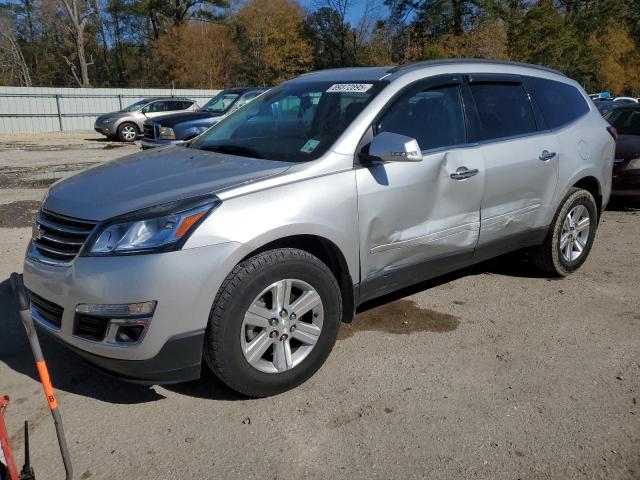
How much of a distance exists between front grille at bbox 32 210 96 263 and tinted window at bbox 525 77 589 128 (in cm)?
359

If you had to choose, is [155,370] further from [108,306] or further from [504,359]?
[504,359]

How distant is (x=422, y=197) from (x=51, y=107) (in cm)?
2729

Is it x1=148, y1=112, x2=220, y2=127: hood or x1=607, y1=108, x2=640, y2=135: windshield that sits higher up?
x1=148, y1=112, x2=220, y2=127: hood

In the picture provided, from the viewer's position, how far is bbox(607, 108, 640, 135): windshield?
8341 mm

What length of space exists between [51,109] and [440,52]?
21.6m

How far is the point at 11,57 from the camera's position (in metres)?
49.7

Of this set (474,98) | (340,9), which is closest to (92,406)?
(474,98)

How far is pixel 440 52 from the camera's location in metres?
33.5

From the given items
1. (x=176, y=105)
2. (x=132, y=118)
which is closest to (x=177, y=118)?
(x=132, y=118)

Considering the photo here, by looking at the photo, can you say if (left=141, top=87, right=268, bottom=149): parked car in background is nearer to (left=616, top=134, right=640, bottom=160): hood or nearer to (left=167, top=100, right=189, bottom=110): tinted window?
(left=616, top=134, right=640, bottom=160): hood

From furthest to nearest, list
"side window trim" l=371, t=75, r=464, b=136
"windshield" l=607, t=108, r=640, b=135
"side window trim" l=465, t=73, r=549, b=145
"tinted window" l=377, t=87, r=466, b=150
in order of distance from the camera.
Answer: "windshield" l=607, t=108, r=640, b=135, "side window trim" l=465, t=73, r=549, b=145, "tinted window" l=377, t=87, r=466, b=150, "side window trim" l=371, t=75, r=464, b=136

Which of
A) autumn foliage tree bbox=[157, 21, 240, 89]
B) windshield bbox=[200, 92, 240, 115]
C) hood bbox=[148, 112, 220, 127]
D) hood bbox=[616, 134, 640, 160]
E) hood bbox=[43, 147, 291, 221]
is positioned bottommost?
hood bbox=[616, 134, 640, 160]

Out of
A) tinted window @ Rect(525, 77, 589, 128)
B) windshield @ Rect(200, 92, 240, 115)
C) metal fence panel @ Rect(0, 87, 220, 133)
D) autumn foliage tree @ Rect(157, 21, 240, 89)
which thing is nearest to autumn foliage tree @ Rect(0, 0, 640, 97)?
Answer: autumn foliage tree @ Rect(157, 21, 240, 89)

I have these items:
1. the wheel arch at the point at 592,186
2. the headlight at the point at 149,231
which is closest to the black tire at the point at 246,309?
the headlight at the point at 149,231
